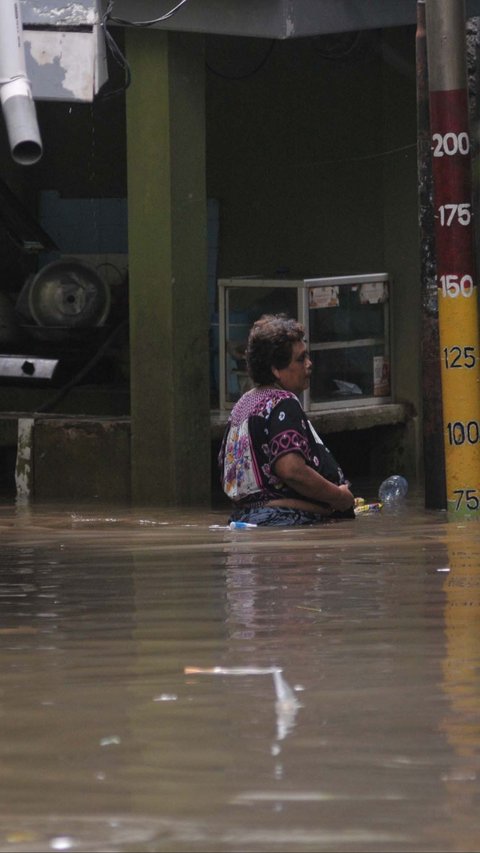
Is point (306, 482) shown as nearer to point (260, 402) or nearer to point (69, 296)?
point (260, 402)

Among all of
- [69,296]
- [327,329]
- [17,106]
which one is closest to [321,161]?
[327,329]

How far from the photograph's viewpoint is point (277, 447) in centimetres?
711

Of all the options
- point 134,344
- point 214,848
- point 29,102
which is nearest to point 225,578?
point 29,102

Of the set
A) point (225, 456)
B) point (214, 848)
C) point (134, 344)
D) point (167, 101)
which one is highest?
point (167, 101)

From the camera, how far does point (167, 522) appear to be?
9.30 m

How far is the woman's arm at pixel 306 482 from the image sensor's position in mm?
7102

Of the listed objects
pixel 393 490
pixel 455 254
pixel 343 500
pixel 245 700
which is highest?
pixel 455 254

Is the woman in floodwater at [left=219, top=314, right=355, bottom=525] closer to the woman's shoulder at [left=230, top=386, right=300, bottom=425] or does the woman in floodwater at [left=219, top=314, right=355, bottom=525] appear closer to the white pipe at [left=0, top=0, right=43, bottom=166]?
the woman's shoulder at [left=230, top=386, right=300, bottom=425]

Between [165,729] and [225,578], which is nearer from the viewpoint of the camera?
[165,729]

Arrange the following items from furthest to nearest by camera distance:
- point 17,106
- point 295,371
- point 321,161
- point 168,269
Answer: point 321,161, point 168,269, point 295,371, point 17,106

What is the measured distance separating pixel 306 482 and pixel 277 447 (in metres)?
0.19

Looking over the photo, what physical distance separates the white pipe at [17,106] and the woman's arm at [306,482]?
159 cm

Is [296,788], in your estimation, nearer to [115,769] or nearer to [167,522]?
[115,769]

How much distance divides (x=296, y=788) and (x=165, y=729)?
548 mm
